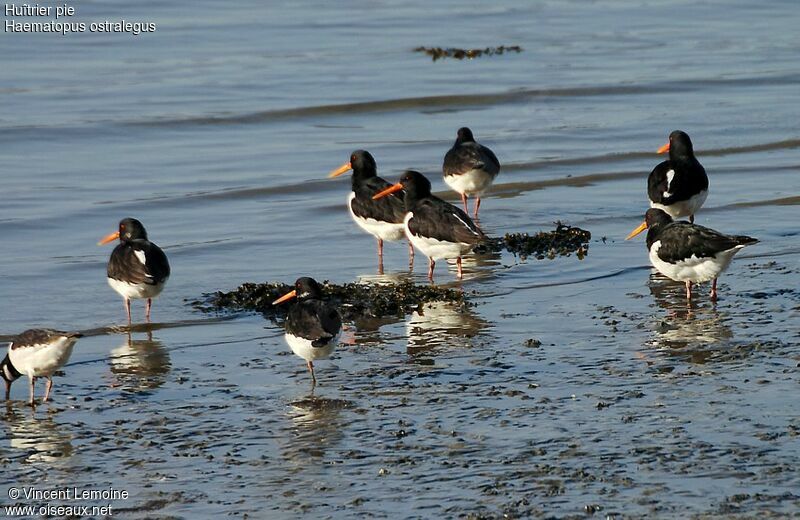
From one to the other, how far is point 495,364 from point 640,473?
7.51ft

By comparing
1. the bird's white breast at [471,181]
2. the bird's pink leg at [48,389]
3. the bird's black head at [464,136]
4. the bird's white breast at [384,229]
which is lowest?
the bird's pink leg at [48,389]

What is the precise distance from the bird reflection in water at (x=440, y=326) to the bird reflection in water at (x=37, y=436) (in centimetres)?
249

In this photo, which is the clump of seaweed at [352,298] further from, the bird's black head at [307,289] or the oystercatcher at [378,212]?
the oystercatcher at [378,212]

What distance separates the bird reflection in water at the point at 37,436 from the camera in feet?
23.6

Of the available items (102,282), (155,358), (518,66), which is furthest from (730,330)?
(518,66)

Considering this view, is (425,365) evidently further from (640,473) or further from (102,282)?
(102,282)

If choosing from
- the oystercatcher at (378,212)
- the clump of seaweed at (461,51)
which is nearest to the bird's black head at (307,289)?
the oystercatcher at (378,212)

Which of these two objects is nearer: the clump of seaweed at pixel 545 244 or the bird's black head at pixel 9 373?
the bird's black head at pixel 9 373

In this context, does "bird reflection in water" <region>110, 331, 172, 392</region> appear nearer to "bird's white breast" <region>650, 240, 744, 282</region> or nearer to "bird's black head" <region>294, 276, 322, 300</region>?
"bird's black head" <region>294, 276, 322, 300</region>

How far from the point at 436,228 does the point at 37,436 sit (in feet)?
15.6

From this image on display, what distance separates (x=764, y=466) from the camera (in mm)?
6512

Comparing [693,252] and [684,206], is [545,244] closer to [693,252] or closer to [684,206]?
[684,206]

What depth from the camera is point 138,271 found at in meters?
10.5

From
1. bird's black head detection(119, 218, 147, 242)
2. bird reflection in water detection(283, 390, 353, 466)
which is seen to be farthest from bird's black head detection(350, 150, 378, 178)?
bird reflection in water detection(283, 390, 353, 466)
